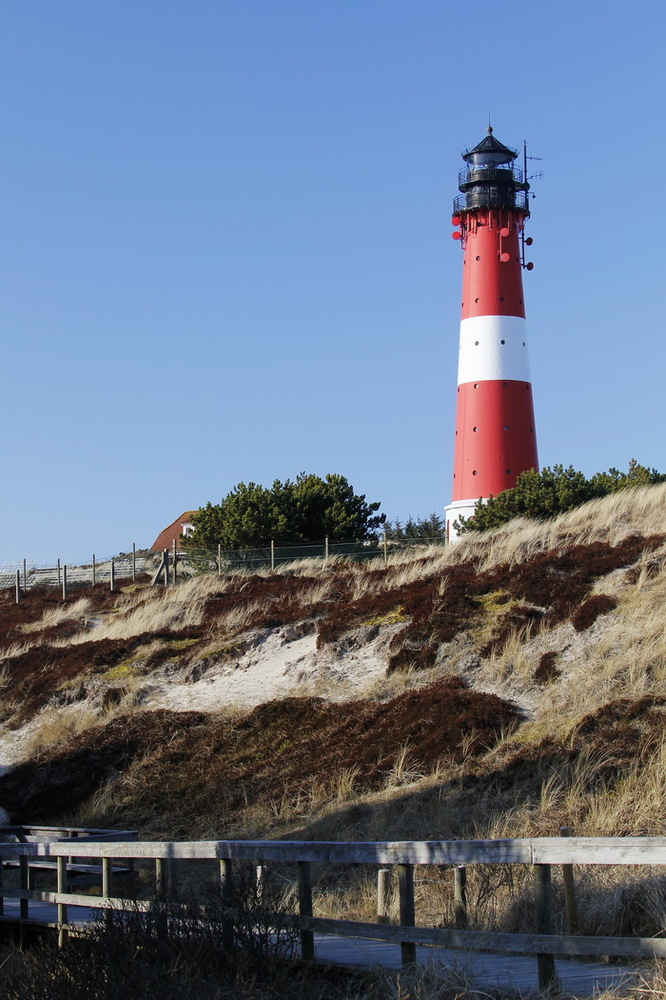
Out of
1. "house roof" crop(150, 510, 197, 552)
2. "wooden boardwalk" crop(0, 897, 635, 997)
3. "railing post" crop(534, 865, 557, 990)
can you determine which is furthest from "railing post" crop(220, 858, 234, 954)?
"house roof" crop(150, 510, 197, 552)

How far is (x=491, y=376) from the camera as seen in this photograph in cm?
3766

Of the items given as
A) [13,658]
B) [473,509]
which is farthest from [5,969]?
[473,509]

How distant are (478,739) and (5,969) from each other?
24.4ft

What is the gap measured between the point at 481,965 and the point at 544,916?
861mm

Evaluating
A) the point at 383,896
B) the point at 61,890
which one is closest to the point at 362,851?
the point at 383,896

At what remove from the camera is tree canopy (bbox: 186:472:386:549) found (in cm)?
3644

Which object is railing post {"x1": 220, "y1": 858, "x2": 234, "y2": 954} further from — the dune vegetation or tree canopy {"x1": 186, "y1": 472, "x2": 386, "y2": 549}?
tree canopy {"x1": 186, "y1": 472, "x2": 386, "y2": 549}

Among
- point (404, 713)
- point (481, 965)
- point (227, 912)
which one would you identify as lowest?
point (481, 965)

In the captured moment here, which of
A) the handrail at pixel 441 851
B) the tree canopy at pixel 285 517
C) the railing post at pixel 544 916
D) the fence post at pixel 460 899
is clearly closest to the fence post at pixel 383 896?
the fence post at pixel 460 899

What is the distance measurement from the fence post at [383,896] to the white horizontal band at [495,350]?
97.6ft

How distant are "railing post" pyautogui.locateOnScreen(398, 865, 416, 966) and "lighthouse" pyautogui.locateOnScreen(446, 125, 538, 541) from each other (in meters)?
30.5

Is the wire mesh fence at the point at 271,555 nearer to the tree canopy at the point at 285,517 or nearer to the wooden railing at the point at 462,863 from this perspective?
the tree canopy at the point at 285,517

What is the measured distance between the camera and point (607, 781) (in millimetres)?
11953

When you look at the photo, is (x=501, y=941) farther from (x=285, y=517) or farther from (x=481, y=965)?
(x=285, y=517)
